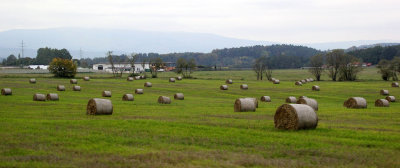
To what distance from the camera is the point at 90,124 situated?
2183 centimetres

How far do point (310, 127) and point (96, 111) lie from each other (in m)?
12.6

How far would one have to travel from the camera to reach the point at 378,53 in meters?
190

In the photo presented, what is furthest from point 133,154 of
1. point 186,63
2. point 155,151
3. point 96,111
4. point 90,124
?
point 186,63

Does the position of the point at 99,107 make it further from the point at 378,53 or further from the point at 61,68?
the point at 378,53

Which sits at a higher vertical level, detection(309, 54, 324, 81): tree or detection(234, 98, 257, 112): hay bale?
detection(309, 54, 324, 81): tree

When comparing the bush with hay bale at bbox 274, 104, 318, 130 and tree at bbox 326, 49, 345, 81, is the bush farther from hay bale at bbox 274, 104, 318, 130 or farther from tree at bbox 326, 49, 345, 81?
hay bale at bbox 274, 104, 318, 130

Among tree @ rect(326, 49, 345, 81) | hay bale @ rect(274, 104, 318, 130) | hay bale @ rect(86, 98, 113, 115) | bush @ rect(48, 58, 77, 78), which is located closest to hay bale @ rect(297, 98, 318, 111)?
hay bale @ rect(274, 104, 318, 130)

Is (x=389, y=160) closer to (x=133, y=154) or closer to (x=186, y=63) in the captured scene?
(x=133, y=154)

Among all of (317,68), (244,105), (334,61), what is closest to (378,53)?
(334,61)

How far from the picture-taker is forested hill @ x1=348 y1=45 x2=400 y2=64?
185 metres

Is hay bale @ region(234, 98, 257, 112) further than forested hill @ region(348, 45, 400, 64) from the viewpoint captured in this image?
No

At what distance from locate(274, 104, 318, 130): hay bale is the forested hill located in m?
175

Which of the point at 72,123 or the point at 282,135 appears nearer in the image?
the point at 282,135

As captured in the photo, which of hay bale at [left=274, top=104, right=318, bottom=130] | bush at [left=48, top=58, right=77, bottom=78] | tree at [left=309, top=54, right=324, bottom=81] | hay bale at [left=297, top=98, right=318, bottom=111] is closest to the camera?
hay bale at [left=274, top=104, right=318, bottom=130]
